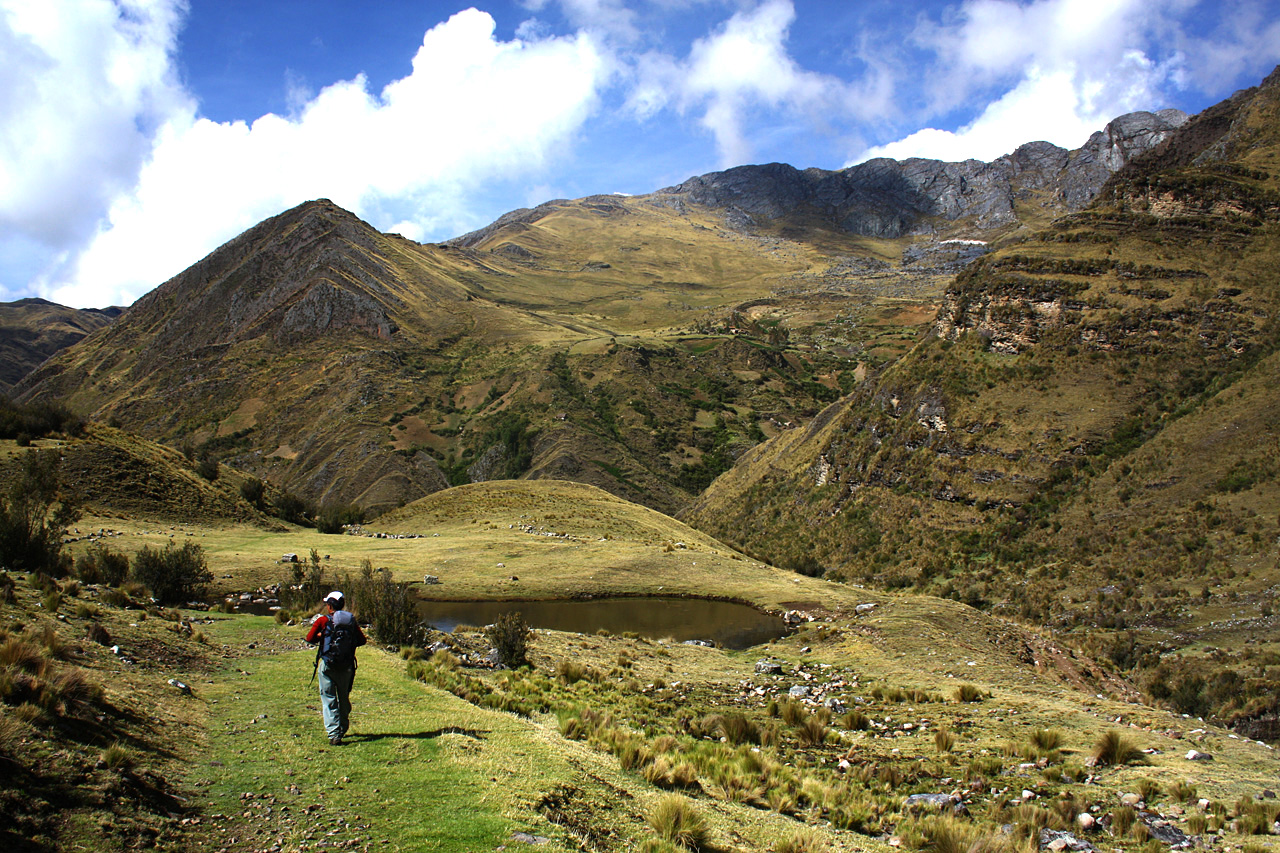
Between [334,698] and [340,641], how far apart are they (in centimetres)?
71

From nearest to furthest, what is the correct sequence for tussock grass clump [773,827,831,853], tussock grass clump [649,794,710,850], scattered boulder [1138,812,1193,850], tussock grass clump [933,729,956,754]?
tussock grass clump [649,794,710,850]
tussock grass clump [773,827,831,853]
scattered boulder [1138,812,1193,850]
tussock grass clump [933,729,956,754]

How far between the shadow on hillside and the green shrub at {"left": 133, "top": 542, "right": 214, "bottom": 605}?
13750 mm

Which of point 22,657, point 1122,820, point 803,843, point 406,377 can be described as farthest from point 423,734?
point 406,377

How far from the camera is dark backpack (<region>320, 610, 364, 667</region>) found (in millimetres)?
8812

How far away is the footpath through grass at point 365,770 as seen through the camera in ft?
19.9

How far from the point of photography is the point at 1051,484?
37.2 m

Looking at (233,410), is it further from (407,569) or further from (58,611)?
(58,611)

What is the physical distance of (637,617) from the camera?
2962 cm

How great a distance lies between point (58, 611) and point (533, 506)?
38.5m

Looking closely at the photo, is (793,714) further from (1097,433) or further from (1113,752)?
(1097,433)

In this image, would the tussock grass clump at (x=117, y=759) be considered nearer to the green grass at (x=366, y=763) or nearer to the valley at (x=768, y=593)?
the valley at (x=768, y=593)

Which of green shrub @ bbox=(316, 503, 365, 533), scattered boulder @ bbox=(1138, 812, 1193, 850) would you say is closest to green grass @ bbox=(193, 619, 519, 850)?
scattered boulder @ bbox=(1138, 812, 1193, 850)

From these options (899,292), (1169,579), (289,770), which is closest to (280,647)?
(289,770)

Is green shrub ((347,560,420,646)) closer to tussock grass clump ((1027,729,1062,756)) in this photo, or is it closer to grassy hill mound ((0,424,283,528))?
tussock grass clump ((1027,729,1062,756))
